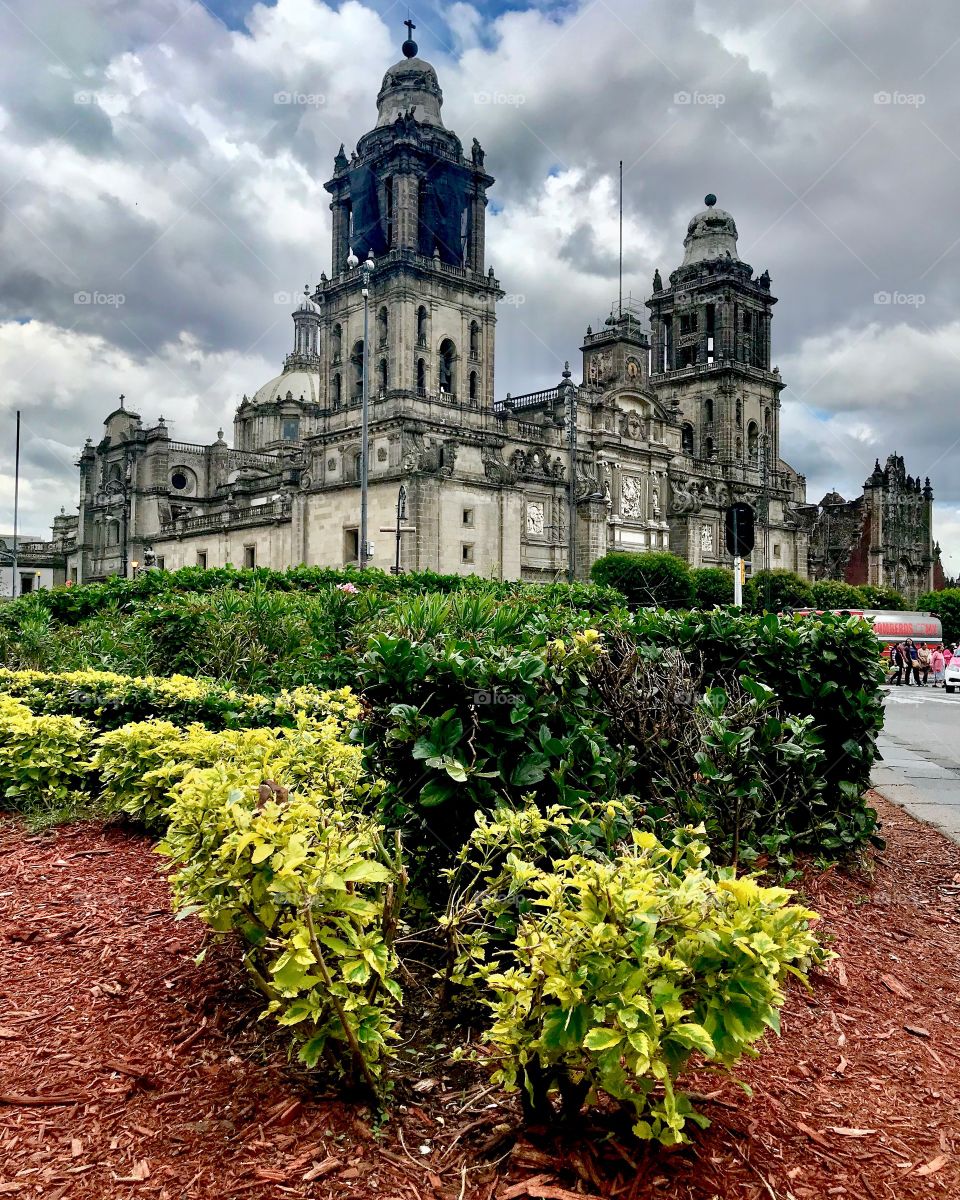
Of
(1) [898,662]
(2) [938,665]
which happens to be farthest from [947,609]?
(1) [898,662]

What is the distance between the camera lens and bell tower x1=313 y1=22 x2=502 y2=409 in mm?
40938

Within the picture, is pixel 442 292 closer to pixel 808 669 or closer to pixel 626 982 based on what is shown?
pixel 808 669

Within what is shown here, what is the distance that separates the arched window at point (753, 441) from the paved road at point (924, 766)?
169 feet

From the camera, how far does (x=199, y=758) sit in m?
4.95

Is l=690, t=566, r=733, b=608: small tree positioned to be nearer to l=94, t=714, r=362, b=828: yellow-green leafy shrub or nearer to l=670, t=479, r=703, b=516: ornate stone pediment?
l=670, t=479, r=703, b=516: ornate stone pediment

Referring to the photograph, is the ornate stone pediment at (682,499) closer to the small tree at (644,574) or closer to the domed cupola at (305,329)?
the small tree at (644,574)

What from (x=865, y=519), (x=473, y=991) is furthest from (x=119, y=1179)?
(x=865, y=519)

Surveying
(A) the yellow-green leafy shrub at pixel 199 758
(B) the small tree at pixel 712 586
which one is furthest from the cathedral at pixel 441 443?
(A) the yellow-green leafy shrub at pixel 199 758

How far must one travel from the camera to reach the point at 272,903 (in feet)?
9.43

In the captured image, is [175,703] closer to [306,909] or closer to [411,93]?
[306,909]

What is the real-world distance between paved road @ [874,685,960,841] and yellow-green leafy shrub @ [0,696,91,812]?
562 centimetres

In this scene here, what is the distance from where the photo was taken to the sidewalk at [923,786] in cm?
721

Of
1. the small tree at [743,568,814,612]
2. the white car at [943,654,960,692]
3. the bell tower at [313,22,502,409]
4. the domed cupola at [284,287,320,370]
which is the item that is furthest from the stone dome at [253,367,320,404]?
the white car at [943,654,960,692]

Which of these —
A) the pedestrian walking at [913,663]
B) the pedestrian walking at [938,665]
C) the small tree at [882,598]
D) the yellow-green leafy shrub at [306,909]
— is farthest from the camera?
the small tree at [882,598]
